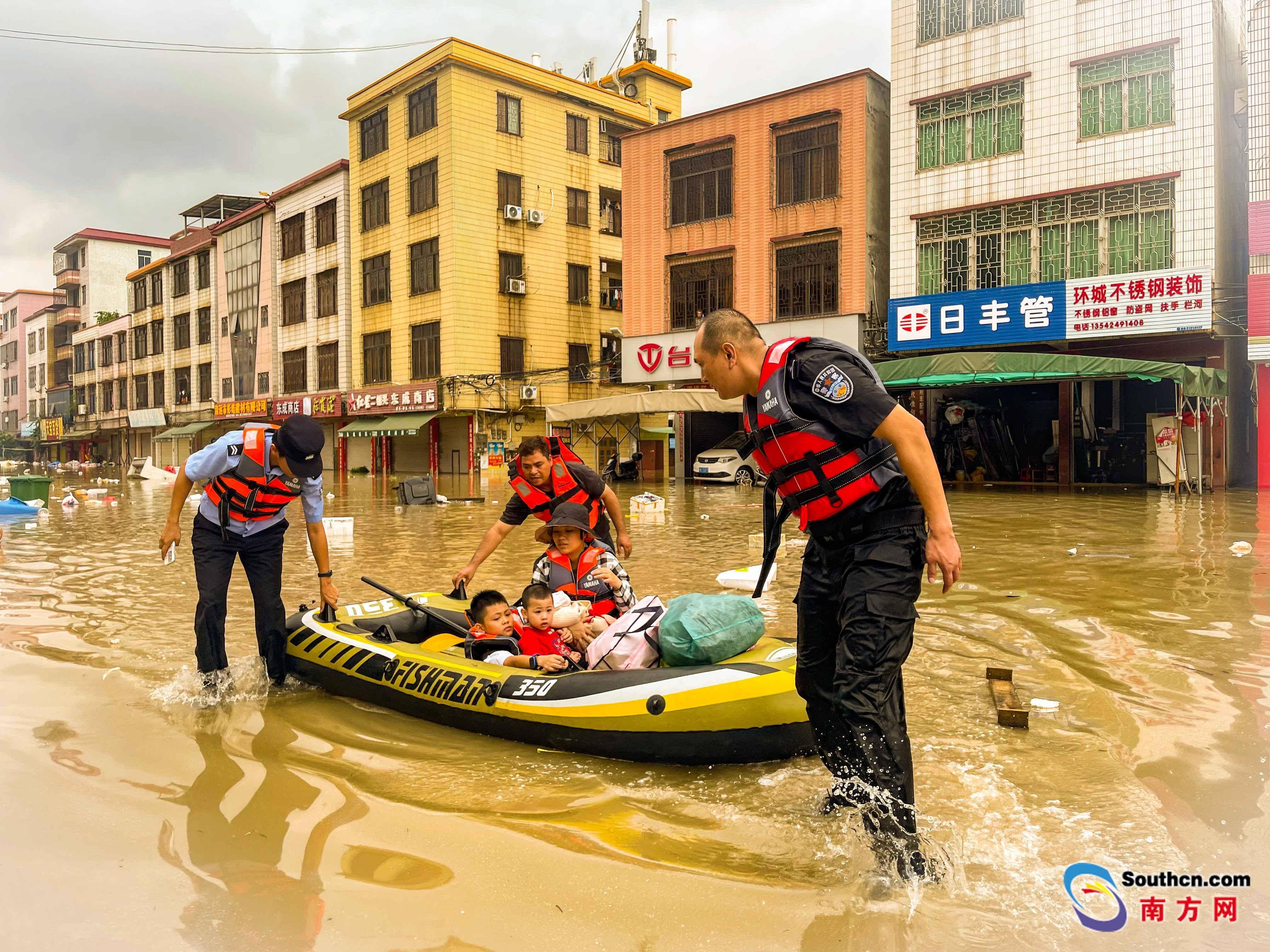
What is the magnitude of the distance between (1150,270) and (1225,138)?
4.28 meters

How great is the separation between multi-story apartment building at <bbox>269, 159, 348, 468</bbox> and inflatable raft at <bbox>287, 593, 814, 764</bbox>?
34691 millimetres

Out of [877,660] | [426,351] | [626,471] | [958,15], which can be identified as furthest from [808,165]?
[877,660]

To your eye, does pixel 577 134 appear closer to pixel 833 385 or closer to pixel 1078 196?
pixel 1078 196

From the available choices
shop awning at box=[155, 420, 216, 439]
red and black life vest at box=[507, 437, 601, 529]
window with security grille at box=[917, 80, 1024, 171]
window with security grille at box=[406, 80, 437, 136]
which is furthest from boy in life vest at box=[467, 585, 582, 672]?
→ shop awning at box=[155, 420, 216, 439]

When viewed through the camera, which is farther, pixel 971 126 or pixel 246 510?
pixel 971 126

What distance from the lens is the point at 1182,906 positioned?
3.09 metres

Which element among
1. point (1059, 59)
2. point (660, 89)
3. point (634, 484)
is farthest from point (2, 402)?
point (1059, 59)

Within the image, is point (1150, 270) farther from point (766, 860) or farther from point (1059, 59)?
point (766, 860)

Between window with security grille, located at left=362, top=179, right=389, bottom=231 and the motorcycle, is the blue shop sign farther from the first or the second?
window with security grille, located at left=362, top=179, right=389, bottom=231

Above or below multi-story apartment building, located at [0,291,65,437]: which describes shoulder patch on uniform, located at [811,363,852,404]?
below

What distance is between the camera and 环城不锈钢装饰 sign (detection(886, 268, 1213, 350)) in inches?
737

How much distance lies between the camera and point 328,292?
129ft

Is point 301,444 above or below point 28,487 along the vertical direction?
above

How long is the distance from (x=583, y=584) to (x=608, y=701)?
157 centimetres
